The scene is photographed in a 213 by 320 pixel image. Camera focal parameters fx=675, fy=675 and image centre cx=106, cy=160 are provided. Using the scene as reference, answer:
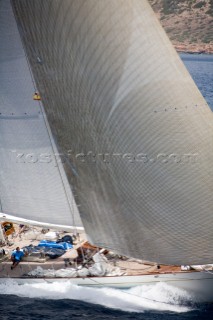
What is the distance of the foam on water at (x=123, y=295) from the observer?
2384 centimetres

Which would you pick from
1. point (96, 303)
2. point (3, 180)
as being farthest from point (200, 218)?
point (3, 180)

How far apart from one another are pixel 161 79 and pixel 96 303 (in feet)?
31.2

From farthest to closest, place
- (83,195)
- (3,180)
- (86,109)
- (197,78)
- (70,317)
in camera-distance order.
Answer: (197,78) → (3,180) → (70,317) → (83,195) → (86,109)

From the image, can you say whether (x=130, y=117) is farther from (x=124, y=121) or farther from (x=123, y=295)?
(x=123, y=295)

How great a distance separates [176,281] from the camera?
23.8 metres

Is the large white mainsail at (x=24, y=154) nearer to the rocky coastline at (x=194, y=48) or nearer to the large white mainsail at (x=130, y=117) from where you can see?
the large white mainsail at (x=130, y=117)

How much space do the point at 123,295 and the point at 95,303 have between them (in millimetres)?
1097

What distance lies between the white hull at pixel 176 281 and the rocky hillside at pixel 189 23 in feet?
429

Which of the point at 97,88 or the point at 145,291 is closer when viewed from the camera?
the point at 97,88

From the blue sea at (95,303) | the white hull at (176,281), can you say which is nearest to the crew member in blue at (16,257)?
the blue sea at (95,303)

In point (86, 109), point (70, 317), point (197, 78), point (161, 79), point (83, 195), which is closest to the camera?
point (161, 79)

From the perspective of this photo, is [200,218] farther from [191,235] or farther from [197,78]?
[197,78]

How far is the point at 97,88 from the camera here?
19906 mm

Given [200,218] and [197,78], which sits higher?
[197,78]
